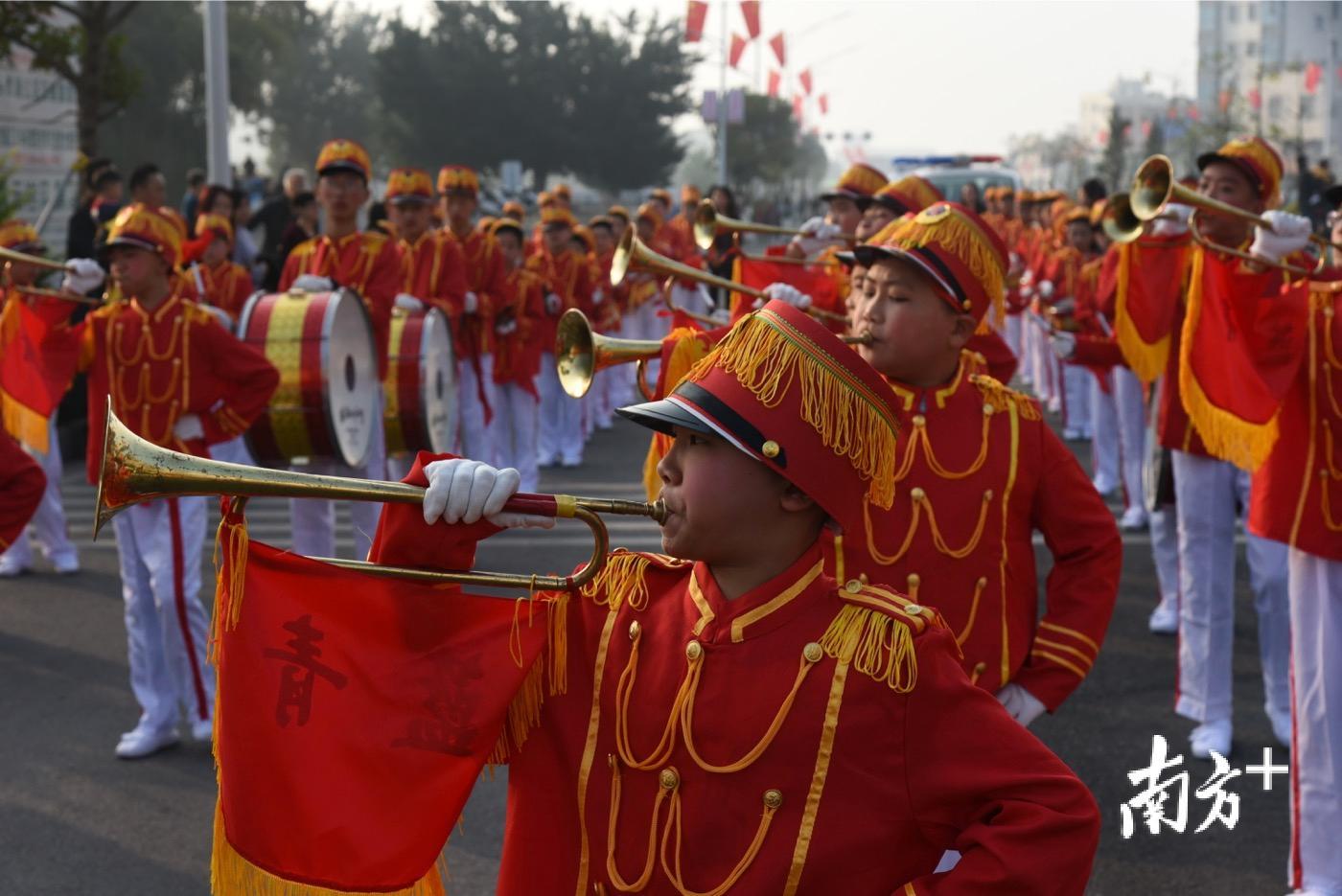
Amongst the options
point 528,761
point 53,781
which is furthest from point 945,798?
point 53,781

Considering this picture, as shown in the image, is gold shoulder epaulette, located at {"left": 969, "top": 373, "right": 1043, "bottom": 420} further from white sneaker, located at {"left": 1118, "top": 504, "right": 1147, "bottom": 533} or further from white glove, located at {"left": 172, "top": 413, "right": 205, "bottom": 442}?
white sneaker, located at {"left": 1118, "top": 504, "right": 1147, "bottom": 533}

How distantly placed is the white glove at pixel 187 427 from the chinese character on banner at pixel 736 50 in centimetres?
3614

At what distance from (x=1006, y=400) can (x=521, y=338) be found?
30.4 feet

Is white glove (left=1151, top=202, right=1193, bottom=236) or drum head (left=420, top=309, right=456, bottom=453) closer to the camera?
white glove (left=1151, top=202, right=1193, bottom=236)

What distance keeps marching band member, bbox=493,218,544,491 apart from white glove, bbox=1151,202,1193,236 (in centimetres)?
620

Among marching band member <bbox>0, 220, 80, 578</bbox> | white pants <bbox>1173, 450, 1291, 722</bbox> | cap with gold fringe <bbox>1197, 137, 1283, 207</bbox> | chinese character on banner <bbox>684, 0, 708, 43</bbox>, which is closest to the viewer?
cap with gold fringe <bbox>1197, 137, 1283, 207</bbox>

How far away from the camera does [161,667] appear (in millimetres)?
6504

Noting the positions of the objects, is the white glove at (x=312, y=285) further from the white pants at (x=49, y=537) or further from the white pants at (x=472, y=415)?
the white pants at (x=472, y=415)

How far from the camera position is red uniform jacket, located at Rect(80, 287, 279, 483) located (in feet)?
21.4

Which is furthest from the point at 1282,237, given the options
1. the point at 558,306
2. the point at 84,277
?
the point at 558,306

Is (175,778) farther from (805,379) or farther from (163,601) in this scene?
(805,379)

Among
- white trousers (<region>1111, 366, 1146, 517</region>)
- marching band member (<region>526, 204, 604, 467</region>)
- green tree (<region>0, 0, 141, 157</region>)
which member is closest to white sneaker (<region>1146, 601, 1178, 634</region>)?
white trousers (<region>1111, 366, 1146, 517</region>)

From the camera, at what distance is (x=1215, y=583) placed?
22.2 feet

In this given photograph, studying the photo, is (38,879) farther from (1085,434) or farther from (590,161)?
(590,161)
